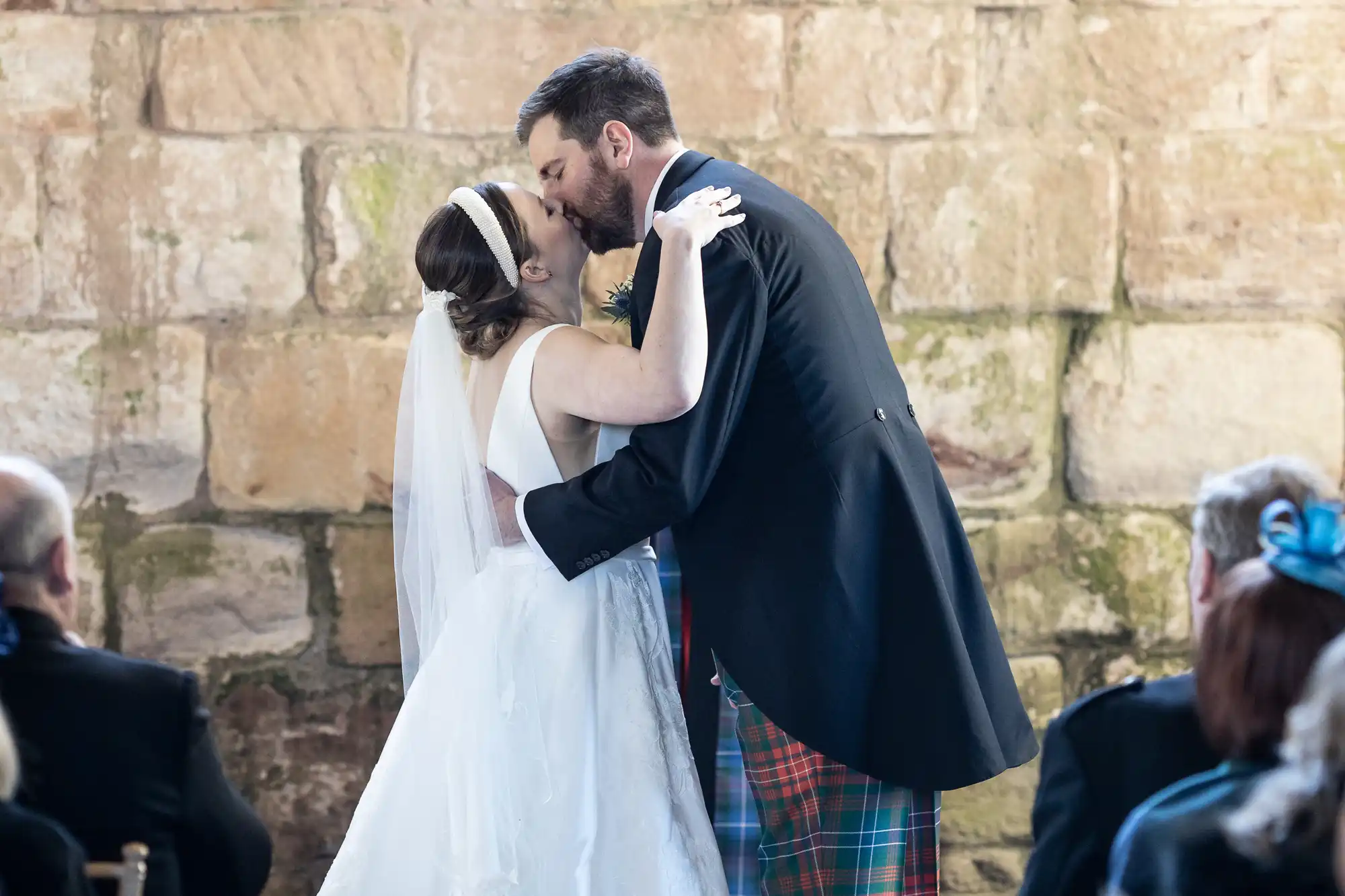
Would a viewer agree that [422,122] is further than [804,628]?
Yes

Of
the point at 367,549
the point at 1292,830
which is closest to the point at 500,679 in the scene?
the point at 367,549

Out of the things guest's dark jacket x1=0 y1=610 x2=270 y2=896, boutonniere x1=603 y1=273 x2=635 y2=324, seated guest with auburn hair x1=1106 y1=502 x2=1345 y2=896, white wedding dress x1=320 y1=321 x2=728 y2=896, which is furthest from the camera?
boutonniere x1=603 y1=273 x2=635 y2=324

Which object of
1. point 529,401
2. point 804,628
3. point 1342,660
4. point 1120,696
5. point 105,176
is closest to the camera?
point 1342,660

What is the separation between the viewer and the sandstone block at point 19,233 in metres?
2.98

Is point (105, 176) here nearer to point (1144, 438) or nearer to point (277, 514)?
point (277, 514)

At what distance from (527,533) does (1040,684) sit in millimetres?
1459

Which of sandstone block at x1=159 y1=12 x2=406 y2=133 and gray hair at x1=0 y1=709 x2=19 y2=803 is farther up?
sandstone block at x1=159 y1=12 x2=406 y2=133

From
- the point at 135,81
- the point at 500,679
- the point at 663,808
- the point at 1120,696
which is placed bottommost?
the point at 663,808

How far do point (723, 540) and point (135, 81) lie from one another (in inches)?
70.3

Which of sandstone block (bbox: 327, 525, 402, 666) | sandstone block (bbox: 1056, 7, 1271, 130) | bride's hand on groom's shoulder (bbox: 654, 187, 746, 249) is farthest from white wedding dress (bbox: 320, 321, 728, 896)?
sandstone block (bbox: 1056, 7, 1271, 130)

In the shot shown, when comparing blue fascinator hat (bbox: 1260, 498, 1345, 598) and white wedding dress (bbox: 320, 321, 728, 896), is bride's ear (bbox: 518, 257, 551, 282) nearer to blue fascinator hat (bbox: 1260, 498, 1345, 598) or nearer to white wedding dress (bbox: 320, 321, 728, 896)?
white wedding dress (bbox: 320, 321, 728, 896)

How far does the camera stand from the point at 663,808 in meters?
2.17

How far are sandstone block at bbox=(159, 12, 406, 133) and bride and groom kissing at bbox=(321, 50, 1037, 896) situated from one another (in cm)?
78

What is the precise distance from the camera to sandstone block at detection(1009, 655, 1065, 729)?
10.3 ft
